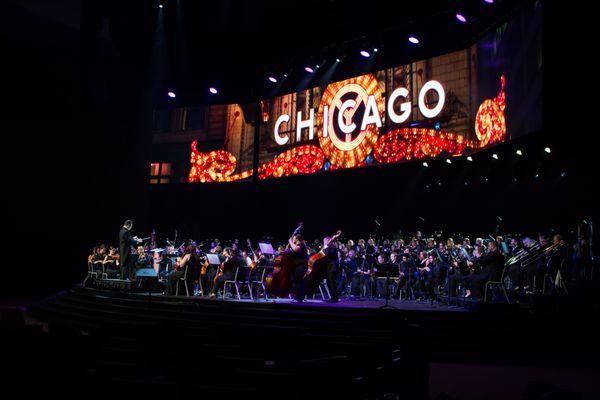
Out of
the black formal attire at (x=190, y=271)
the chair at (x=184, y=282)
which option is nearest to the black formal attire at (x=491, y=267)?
the black formal attire at (x=190, y=271)

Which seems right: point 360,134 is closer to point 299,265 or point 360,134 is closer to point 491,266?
point 299,265

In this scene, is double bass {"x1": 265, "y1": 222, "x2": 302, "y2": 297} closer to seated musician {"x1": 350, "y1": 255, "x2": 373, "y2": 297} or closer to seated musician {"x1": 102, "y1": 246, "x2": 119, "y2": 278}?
seated musician {"x1": 350, "y1": 255, "x2": 373, "y2": 297}

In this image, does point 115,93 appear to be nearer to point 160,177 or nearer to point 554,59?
point 160,177

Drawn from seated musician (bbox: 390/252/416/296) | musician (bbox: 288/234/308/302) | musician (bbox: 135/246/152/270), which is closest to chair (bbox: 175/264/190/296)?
musician (bbox: 135/246/152/270)

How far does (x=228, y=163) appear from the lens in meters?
18.1

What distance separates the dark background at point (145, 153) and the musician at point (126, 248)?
17.5 ft

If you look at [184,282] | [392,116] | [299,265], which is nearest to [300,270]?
[299,265]

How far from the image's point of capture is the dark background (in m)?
13.9

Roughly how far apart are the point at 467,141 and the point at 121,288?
908 cm

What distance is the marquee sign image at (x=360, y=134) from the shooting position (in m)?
12.2

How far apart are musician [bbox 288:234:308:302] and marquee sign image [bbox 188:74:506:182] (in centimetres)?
483

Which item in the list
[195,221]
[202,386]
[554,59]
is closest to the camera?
[202,386]

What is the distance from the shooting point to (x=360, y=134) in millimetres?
14734

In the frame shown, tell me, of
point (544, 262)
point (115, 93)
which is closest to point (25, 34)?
point (115, 93)
